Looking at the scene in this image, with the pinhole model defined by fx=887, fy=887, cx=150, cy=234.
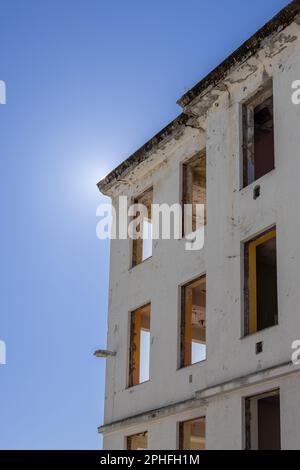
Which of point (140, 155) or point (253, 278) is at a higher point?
point (140, 155)

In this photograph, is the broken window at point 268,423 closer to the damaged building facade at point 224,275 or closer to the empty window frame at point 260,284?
the damaged building facade at point 224,275

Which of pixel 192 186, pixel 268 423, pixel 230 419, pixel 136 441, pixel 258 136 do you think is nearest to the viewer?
pixel 230 419

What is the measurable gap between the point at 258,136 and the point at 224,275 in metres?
3.82

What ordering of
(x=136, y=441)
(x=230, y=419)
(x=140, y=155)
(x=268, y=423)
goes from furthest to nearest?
(x=140, y=155), (x=136, y=441), (x=268, y=423), (x=230, y=419)

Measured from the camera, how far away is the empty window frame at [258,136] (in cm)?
1900

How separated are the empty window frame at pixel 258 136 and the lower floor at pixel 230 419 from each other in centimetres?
452

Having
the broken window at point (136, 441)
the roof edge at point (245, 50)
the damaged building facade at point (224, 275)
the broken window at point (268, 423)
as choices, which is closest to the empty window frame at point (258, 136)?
the damaged building facade at point (224, 275)

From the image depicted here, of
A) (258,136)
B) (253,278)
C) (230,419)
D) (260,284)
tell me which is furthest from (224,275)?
(258,136)

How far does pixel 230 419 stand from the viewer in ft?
56.5

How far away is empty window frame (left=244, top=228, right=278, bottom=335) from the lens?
1775cm

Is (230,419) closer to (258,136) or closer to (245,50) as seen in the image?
(258,136)

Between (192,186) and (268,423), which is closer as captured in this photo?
(268,423)

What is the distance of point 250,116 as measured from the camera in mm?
19406

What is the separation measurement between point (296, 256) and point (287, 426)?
3128mm
